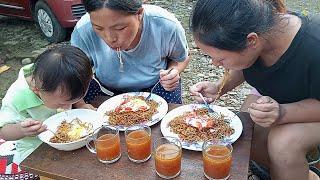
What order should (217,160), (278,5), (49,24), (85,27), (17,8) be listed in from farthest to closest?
(17,8), (49,24), (85,27), (278,5), (217,160)

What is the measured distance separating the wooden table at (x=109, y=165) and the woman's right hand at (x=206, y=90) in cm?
36

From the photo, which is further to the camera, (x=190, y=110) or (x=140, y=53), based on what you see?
(x=140, y=53)

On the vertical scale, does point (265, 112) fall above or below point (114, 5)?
below

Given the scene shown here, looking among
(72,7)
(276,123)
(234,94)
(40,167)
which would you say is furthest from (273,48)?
(72,7)

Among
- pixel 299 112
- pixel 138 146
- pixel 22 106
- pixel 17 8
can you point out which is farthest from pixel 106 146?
pixel 17 8

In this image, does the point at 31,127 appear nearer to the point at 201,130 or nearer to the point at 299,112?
the point at 201,130

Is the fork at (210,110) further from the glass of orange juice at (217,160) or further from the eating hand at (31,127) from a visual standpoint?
the eating hand at (31,127)

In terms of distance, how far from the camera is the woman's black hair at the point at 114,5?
2088 millimetres

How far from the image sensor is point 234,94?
3.69m

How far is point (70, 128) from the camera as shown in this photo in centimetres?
201

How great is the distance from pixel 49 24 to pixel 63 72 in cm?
376

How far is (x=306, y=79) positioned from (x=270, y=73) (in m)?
0.18

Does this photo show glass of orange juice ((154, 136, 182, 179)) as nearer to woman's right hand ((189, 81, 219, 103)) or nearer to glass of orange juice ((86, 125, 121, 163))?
glass of orange juice ((86, 125, 121, 163))

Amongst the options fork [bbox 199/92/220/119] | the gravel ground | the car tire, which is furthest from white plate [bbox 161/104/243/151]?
the car tire
